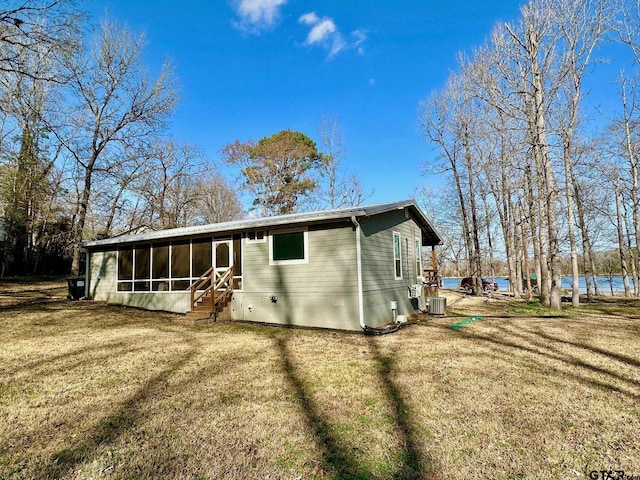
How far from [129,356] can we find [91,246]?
9663 millimetres

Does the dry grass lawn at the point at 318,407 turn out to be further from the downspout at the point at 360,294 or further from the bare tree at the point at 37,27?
the bare tree at the point at 37,27

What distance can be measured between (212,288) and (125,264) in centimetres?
547

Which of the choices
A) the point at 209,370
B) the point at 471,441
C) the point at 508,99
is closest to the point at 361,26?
the point at 508,99

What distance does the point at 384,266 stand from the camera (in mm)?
9070

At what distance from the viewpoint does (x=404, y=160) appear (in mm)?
23047

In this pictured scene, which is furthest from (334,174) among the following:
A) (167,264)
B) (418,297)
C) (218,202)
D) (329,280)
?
(329,280)

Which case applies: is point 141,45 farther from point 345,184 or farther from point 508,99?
point 508,99

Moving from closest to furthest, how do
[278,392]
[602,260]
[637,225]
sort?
[278,392] < [637,225] < [602,260]

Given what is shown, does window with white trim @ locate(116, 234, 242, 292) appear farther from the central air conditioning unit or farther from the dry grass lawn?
the central air conditioning unit

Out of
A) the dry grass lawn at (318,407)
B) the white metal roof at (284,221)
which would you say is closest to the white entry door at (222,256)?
the white metal roof at (284,221)

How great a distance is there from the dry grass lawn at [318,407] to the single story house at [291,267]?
145cm

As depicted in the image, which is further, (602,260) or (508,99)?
(602,260)

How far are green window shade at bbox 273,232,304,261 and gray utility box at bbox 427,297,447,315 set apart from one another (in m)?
5.41

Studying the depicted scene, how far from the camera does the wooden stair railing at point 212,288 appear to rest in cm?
927
